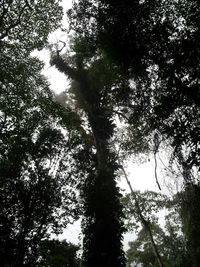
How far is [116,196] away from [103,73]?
7636mm

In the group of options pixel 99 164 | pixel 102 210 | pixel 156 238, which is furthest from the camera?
pixel 156 238

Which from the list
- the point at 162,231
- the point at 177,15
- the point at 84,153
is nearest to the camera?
the point at 177,15

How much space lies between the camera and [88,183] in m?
17.7

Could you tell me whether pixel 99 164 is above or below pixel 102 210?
above

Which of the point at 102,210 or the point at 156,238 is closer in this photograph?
the point at 102,210

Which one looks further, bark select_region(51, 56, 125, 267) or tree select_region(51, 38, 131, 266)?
bark select_region(51, 56, 125, 267)

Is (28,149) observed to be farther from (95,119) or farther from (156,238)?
(156,238)

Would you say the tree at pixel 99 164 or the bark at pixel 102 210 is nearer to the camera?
the tree at pixel 99 164

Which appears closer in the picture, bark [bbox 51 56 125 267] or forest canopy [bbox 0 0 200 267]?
forest canopy [bbox 0 0 200 267]

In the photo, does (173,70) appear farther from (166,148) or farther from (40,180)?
(40,180)

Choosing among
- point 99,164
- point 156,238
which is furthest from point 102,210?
point 156,238

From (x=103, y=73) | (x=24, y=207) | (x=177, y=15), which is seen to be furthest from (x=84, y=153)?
(x=177, y=15)

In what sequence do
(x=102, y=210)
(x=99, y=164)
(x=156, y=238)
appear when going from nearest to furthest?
1. (x=102, y=210)
2. (x=99, y=164)
3. (x=156, y=238)

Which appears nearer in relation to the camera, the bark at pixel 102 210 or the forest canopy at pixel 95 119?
the forest canopy at pixel 95 119
